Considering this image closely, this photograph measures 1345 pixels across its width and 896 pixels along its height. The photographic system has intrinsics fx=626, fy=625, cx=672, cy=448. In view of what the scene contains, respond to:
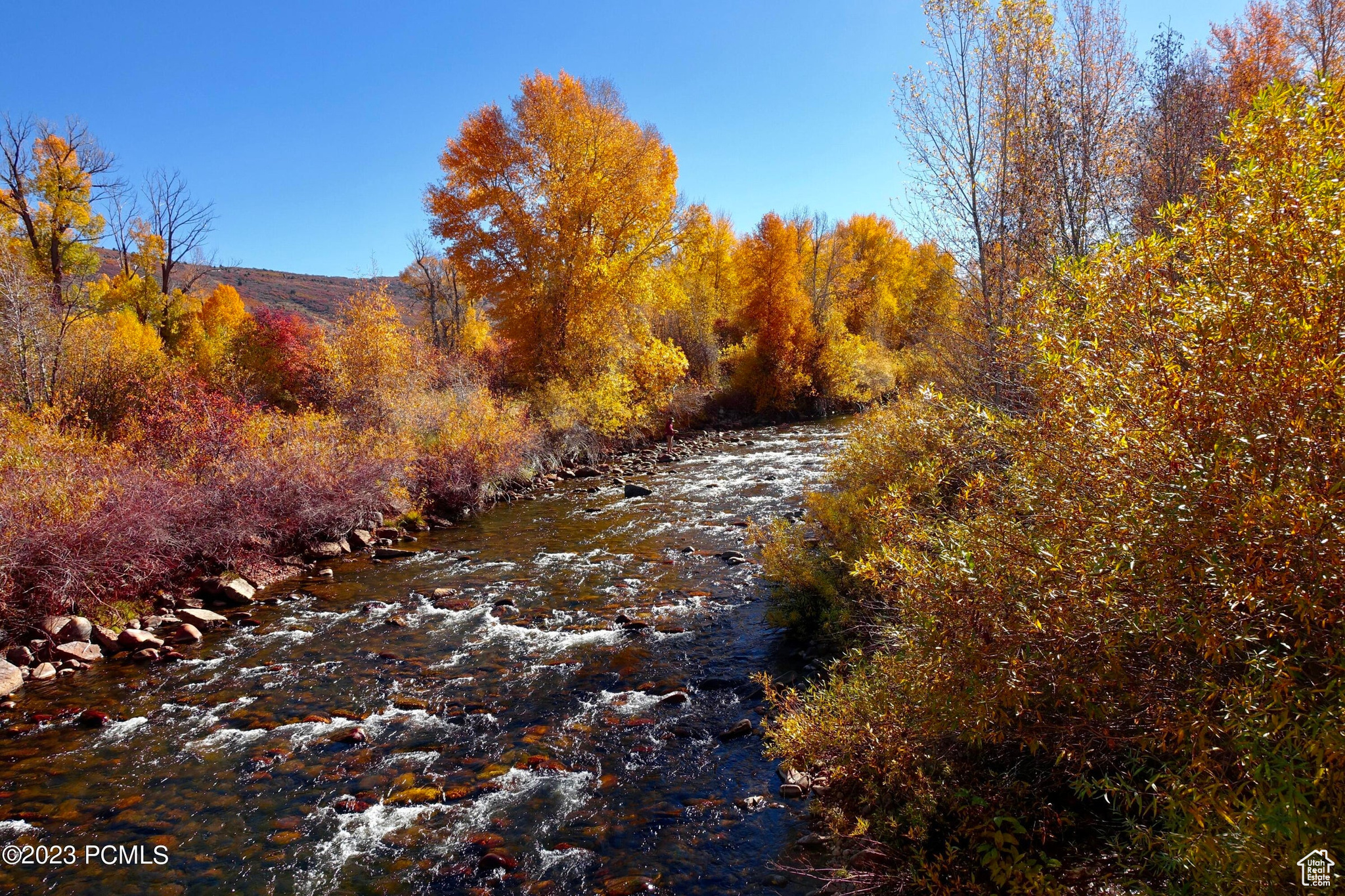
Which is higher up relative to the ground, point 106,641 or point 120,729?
point 106,641

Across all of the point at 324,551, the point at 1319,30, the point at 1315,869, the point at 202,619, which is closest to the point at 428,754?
the point at 202,619

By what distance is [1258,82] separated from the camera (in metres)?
13.1

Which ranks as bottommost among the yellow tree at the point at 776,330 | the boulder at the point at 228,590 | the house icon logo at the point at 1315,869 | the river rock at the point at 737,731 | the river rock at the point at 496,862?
the river rock at the point at 496,862

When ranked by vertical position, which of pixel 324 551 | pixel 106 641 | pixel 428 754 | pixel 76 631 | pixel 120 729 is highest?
pixel 324 551

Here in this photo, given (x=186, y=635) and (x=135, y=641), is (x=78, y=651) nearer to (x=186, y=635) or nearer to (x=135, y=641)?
(x=135, y=641)

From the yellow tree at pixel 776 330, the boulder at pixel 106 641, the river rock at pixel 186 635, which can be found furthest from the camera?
the yellow tree at pixel 776 330

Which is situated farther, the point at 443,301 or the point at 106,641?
the point at 443,301

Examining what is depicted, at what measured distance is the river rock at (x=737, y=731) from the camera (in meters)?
6.50

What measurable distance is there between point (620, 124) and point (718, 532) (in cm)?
1863

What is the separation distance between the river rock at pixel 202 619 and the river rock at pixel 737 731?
26.3 ft

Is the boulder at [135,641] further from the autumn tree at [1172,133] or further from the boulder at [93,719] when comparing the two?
the autumn tree at [1172,133]

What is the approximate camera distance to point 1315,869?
208cm

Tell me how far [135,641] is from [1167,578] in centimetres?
1148

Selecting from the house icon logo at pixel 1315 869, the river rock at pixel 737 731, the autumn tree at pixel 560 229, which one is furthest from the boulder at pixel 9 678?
the autumn tree at pixel 560 229
